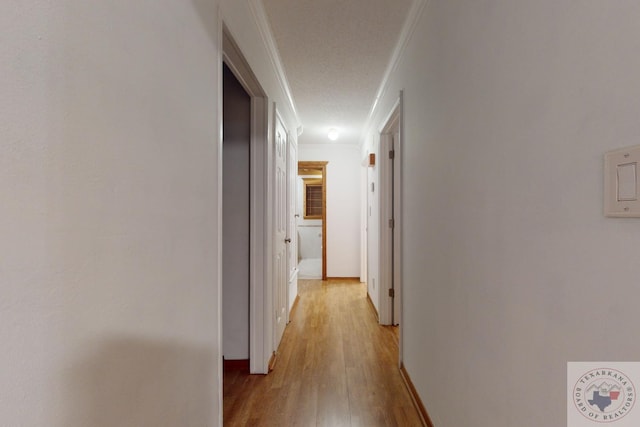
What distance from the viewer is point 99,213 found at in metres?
0.66

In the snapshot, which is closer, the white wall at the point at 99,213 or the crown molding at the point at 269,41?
the white wall at the point at 99,213

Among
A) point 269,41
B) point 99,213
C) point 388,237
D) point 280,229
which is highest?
point 269,41

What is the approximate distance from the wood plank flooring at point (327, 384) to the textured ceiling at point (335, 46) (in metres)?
2.44

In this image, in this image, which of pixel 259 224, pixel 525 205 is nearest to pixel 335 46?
pixel 259 224

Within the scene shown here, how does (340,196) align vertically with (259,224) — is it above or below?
above

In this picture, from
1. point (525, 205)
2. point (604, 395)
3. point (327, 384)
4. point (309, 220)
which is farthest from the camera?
point (309, 220)

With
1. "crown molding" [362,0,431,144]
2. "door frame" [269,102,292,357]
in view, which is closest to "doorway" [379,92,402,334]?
"crown molding" [362,0,431,144]

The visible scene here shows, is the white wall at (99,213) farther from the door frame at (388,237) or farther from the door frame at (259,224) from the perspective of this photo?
the door frame at (388,237)

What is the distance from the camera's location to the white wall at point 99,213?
0.50m

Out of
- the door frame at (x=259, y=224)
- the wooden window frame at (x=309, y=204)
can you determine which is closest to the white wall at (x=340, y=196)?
→ the wooden window frame at (x=309, y=204)

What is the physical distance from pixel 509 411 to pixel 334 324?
2556 mm

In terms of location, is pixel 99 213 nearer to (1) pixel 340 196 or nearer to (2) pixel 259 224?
(2) pixel 259 224

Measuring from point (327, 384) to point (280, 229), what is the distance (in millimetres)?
1319

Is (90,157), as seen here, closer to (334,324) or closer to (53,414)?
(53,414)
